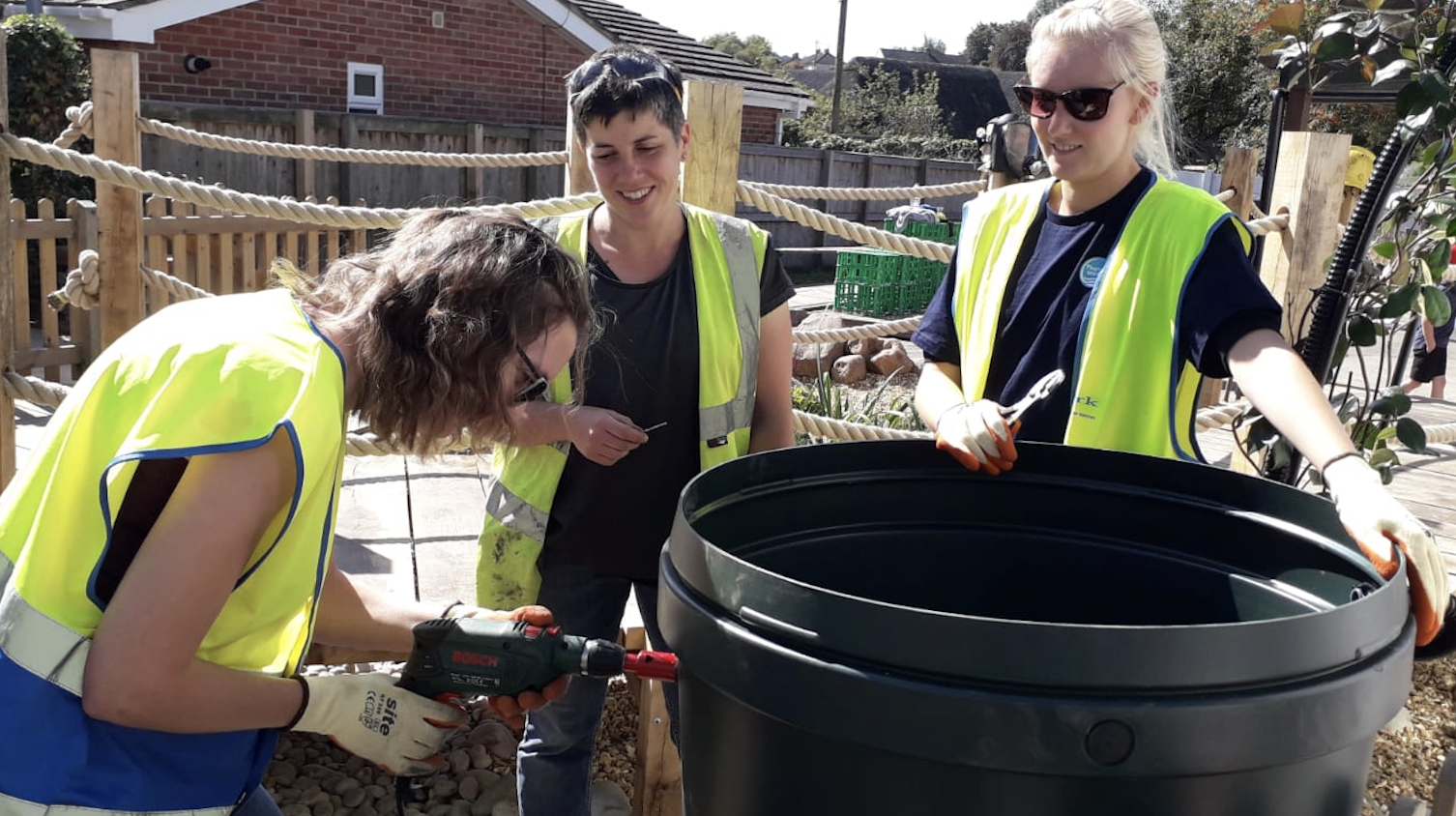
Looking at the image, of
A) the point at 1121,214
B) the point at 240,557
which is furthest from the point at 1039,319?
the point at 240,557

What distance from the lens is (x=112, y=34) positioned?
12555 mm

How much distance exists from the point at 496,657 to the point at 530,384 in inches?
14.5

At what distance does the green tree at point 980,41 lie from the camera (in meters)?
87.6

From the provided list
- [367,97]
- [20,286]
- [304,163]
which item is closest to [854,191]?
[20,286]

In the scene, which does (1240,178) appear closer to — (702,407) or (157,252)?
(702,407)

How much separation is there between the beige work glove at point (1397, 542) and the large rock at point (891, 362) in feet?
27.4

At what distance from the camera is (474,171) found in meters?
14.9

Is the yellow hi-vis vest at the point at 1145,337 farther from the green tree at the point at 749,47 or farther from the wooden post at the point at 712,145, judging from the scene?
the green tree at the point at 749,47

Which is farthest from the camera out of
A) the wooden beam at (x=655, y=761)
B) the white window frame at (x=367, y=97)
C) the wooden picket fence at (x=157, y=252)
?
the white window frame at (x=367, y=97)

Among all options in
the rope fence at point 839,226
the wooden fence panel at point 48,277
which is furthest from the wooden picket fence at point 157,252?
the rope fence at point 839,226

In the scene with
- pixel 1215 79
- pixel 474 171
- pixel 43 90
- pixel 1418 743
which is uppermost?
pixel 1215 79

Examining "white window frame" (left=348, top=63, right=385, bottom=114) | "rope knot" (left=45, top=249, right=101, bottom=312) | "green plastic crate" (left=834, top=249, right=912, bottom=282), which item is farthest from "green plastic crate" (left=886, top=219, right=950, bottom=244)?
"rope knot" (left=45, top=249, right=101, bottom=312)

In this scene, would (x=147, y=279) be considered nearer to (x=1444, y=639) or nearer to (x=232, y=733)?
(x=232, y=733)

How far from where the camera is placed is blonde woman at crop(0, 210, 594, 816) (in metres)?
1.36
